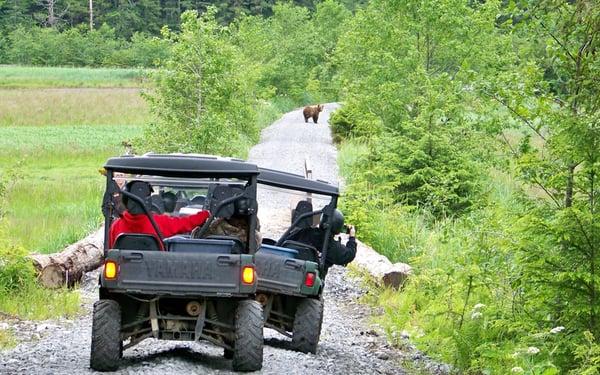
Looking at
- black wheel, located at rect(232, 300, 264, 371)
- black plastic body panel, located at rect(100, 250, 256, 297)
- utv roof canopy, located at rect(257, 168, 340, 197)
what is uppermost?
utv roof canopy, located at rect(257, 168, 340, 197)

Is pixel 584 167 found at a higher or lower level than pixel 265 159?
higher

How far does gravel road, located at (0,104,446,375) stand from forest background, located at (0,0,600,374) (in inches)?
17.3

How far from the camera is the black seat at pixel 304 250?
36.8 feet

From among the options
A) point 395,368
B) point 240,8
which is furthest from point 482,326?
point 240,8

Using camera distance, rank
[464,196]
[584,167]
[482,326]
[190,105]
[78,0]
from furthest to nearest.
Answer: [78,0] → [190,105] → [464,196] → [482,326] → [584,167]

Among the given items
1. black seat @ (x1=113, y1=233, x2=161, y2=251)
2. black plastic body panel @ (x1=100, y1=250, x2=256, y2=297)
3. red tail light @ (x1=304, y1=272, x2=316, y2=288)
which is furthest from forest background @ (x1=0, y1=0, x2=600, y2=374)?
black seat @ (x1=113, y1=233, x2=161, y2=251)

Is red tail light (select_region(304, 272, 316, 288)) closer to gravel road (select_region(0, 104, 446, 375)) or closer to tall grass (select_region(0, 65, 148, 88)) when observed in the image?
gravel road (select_region(0, 104, 446, 375))

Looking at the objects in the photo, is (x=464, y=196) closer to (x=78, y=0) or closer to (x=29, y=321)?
(x=29, y=321)

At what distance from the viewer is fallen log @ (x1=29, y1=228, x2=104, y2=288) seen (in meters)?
14.5

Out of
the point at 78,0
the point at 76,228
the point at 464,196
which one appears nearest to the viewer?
the point at 76,228

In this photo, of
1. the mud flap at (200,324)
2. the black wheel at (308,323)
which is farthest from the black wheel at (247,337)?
the black wheel at (308,323)

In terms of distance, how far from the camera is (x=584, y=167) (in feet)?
28.9

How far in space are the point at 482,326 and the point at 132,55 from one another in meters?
101

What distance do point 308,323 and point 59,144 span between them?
1290 inches
